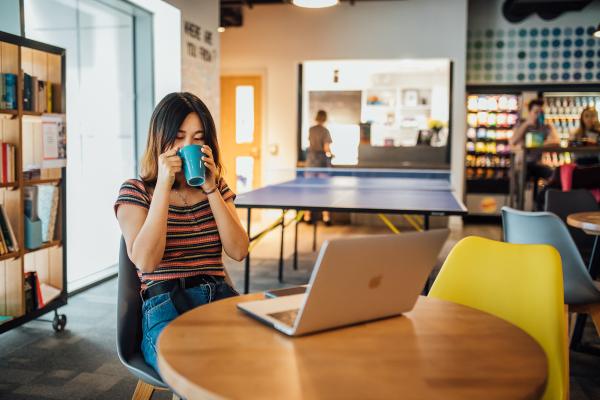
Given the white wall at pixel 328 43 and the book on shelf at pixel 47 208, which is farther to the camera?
the white wall at pixel 328 43

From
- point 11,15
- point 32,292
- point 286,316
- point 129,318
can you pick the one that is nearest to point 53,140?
point 11,15

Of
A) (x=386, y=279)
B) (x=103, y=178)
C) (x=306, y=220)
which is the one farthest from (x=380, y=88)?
(x=386, y=279)

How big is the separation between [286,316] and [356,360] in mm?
268

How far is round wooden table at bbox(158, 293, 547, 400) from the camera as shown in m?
0.98

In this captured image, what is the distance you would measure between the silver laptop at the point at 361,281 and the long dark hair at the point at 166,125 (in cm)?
77

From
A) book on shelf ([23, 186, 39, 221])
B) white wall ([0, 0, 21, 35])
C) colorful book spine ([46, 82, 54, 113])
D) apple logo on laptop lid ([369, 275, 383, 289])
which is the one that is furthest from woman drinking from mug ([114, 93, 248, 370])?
white wall ([0, 0, 21, 35])

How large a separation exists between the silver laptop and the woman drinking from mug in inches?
19.9

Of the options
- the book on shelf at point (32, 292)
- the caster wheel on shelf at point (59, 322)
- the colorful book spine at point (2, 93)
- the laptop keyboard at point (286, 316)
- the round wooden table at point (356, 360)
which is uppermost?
the colorful book spine at point (2, 93)

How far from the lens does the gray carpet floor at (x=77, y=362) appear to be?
9.13ft

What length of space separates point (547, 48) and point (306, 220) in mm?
4403

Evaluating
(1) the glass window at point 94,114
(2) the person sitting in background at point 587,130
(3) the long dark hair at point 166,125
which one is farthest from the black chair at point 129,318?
(2) the person sitting in background at point 587,130

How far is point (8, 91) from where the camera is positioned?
328 centimetres

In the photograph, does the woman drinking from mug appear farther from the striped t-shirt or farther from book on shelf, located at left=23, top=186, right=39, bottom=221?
book on shelf, located at left=23, top=186, right=39, bottom=221

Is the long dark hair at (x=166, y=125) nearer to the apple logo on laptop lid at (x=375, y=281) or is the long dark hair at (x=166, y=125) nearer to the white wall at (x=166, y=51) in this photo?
the apple logo on laptop lid at (x=375, y=281)
